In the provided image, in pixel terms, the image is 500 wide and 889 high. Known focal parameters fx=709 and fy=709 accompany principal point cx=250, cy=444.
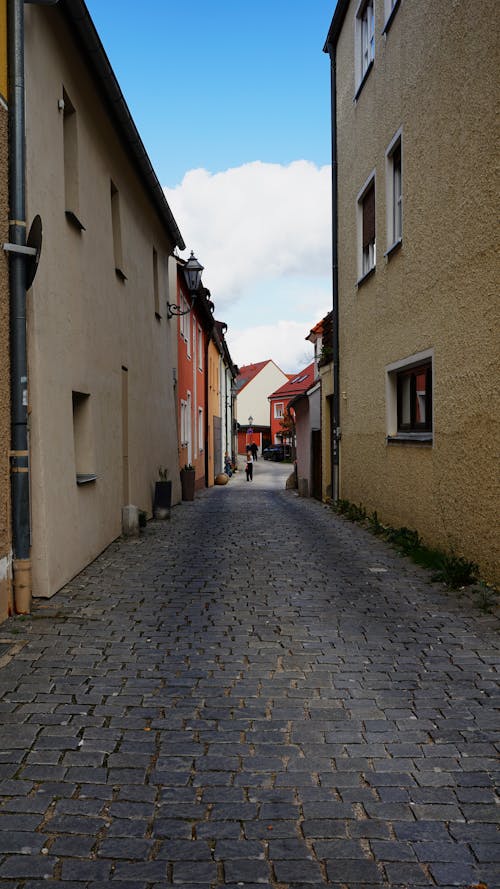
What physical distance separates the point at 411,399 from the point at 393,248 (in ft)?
7.20

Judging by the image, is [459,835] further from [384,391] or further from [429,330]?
[384,391]

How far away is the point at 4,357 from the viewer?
5.69 metres

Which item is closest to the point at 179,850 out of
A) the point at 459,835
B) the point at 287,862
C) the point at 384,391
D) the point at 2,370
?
the point at 287,862

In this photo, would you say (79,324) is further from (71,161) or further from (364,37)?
(364,37)

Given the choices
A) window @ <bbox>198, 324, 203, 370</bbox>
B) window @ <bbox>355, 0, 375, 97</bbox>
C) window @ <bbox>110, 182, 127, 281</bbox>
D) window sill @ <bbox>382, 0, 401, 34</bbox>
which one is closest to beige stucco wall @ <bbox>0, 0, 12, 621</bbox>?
window @ <bbox>110, 182, 127, 281</bbox>

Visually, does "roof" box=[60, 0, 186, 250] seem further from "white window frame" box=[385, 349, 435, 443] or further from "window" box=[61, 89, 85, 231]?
"white window frame" box=[385, 349, 435, 443]

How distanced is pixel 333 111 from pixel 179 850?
1562cm

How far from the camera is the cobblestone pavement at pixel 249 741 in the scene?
2.47 metres

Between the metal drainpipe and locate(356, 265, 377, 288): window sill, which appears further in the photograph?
the metal drainpipe

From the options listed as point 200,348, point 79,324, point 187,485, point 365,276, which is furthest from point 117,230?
point 200,348

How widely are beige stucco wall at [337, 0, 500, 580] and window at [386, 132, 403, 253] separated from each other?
241 millimetres

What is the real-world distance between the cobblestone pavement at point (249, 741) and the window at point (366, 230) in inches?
297

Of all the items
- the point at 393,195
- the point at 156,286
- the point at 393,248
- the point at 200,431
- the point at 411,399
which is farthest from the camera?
the point at 200,431

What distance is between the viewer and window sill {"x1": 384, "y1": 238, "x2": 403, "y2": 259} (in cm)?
987
